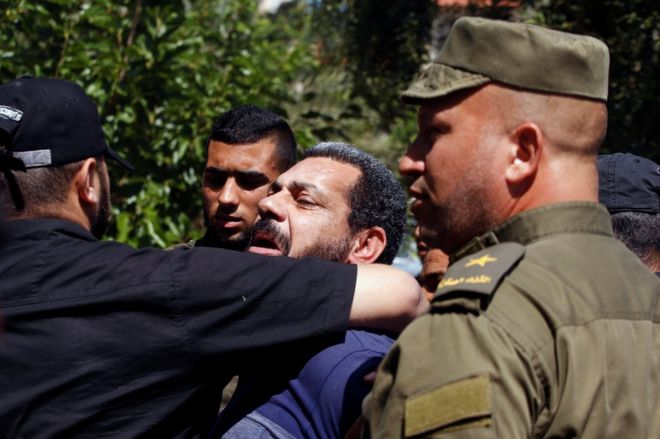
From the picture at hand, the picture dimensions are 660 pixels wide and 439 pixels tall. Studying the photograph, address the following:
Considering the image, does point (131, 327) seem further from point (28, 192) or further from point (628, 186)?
point (628, 186)

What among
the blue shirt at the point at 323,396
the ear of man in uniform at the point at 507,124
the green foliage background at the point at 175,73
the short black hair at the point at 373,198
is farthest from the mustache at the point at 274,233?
the green foliage background at the point at 175,73

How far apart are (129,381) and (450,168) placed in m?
0.91

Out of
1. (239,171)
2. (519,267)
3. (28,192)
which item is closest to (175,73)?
(239,171)

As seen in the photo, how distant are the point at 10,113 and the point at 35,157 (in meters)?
0.14

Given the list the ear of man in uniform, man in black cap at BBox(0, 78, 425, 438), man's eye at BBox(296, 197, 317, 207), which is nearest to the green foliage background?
man's eye at BBox(296, 197, 317, 207)

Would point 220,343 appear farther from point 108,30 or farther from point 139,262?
point 108,30

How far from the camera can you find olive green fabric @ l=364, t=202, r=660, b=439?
1.54 metres

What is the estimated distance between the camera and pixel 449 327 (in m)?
1.60

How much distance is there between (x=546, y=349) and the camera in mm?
1589

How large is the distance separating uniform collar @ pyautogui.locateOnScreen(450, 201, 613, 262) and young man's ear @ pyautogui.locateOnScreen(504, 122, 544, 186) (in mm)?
75

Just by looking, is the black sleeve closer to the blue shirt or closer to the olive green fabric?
the blue shirt

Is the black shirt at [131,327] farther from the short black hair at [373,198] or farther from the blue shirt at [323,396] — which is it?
the short black hair at [373,198]

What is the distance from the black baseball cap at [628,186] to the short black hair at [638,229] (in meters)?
0.02

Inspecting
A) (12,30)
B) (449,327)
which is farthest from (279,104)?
(449,327)
